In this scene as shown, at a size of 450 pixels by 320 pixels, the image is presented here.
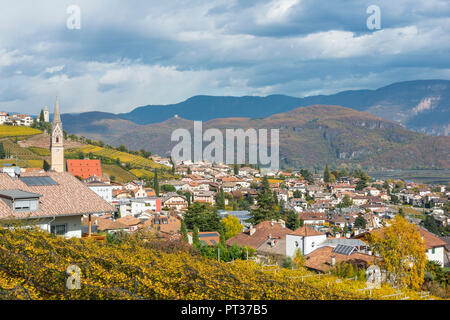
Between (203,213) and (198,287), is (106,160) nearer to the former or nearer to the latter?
(203,213)

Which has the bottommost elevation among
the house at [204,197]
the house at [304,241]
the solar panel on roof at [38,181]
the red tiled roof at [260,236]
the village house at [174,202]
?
the house at [204,197]

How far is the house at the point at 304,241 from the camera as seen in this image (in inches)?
1086

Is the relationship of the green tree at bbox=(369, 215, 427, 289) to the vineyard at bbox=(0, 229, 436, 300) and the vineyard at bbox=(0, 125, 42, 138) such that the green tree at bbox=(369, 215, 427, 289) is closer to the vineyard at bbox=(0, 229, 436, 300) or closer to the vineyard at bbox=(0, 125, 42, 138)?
the vineyard at bbox=(0, 229, 436, 300)

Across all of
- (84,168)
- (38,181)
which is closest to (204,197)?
(84,168)

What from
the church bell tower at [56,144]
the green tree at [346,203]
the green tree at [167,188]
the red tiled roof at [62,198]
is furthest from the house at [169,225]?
the green tree at [346,203]

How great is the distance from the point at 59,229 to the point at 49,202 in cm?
107

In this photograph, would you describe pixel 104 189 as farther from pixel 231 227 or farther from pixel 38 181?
pixel 38 181

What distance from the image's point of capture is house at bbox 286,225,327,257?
2759 cm

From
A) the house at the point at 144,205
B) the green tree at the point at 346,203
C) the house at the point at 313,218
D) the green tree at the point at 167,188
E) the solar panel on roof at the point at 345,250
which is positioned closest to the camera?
the solar panel on roof at the point at 345,250

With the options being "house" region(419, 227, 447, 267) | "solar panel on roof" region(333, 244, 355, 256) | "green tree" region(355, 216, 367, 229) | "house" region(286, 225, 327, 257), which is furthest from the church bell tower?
"house" region(419, 227, 447, 267)

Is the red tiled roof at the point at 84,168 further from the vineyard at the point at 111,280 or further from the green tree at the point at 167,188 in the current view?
the vineyard at the point at 111,280

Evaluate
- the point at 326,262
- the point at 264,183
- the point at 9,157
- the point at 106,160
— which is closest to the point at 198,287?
the point at 326,262
